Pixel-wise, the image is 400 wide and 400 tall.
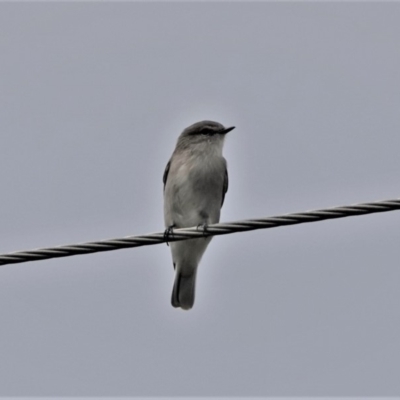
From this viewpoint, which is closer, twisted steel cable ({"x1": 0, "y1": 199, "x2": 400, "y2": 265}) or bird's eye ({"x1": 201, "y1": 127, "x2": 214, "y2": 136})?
twisted steel cable ({"x1": 0, "y1": 199, "x2": 400, "y2": 265})

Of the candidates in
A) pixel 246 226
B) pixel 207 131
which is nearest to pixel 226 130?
pixel 207 131

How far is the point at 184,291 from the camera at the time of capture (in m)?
13.1

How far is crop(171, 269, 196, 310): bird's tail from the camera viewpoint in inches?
516

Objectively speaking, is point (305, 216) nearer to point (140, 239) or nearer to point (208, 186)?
point (140, 239)

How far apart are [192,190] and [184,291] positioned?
1652 millimetres

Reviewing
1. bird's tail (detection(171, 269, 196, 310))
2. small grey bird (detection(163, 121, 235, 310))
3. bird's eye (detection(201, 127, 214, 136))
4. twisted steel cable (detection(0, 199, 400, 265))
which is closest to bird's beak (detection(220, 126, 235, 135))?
small grey bird (detection(163, 121, 235, 310))

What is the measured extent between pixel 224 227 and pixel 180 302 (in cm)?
474

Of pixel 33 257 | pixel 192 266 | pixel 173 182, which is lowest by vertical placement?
pixel 33 257

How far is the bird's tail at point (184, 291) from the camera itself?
13.1m

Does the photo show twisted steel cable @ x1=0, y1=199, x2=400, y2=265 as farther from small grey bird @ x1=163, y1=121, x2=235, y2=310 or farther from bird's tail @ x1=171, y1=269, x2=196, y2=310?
bird's tail @ x1=171, y1=269, x2=196, y2=310

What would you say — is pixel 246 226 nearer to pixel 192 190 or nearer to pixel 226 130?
pixel 192 190

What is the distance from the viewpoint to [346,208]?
26.2 feet

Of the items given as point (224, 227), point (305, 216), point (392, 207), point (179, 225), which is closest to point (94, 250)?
point (224, 227)

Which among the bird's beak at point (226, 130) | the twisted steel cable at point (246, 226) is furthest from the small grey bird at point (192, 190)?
the twisted steel cable at point (246, 226)
